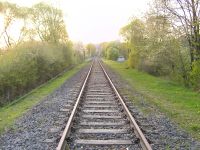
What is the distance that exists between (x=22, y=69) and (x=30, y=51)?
4.71 metres

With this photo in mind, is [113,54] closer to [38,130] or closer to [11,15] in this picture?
[11,15]

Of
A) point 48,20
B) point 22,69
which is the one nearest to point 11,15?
point 48,20

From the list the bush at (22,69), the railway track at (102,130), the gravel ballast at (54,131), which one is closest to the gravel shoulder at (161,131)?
the gravel ballast at (54,131)

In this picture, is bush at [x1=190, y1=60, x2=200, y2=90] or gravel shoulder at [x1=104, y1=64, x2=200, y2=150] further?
bush at [x1=190, y1=60, x2=200, y2=90]

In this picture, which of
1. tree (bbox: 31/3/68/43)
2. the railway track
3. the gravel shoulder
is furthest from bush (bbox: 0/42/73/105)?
tree (bbox: 31/3/68/43)

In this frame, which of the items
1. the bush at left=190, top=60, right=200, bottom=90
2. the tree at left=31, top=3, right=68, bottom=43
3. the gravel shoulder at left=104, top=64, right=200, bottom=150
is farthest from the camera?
the tree at left=31, top=3, right=68, bottom=43

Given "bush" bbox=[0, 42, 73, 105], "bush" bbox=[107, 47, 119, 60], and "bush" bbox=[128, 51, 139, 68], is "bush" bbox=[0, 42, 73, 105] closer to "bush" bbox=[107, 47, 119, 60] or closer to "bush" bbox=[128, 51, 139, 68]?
"bush" bbox=[128, 51, 139, 68]

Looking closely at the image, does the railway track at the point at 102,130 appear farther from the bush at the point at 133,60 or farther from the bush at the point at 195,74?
the bush at the point at 133,60

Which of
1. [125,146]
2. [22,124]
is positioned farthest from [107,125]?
[22,124]

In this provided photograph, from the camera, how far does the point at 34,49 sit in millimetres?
29625

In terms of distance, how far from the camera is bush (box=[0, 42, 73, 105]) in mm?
20625

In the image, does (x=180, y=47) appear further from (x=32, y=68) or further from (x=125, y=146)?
(x=125, y=146)

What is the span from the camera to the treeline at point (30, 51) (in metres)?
21.5

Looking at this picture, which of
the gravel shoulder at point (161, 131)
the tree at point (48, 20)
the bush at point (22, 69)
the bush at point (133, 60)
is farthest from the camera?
the tree at point (48, 20)
